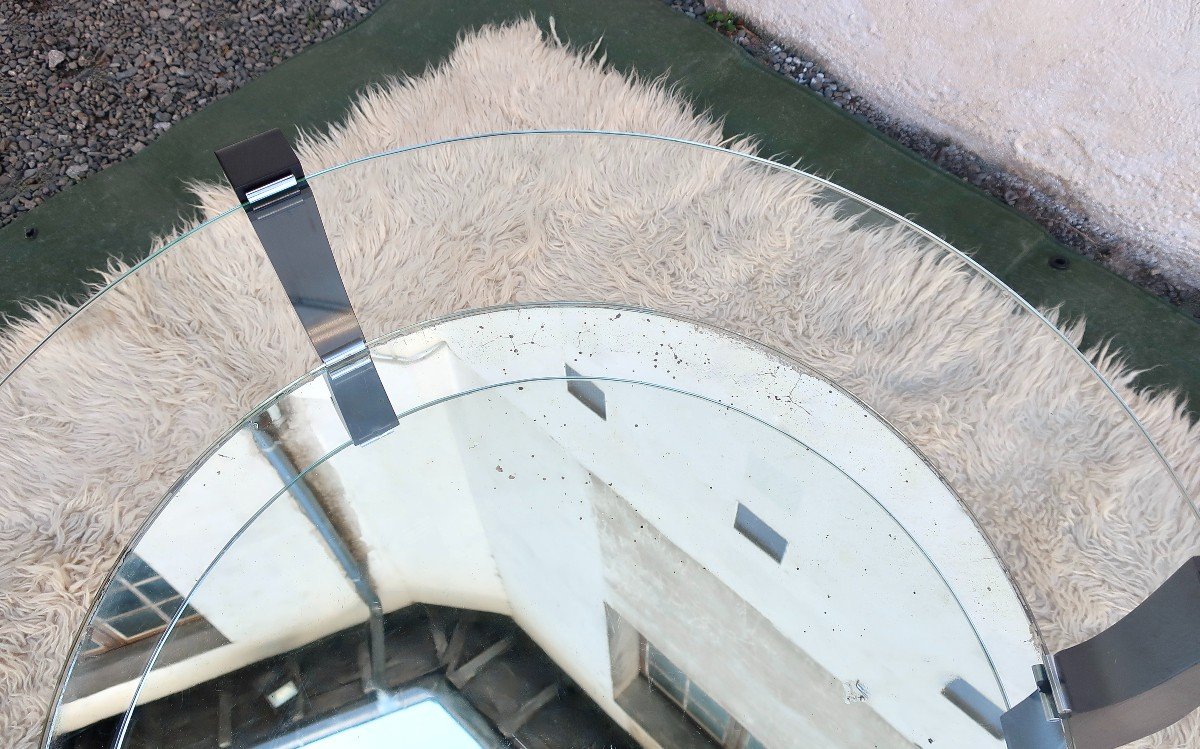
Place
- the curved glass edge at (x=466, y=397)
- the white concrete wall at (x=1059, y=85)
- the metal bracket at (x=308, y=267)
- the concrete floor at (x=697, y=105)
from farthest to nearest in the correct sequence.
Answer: the concrete floor at (x=697, y=105) → the white concrete wall at (x=1059, y=85) → the curved glass edge at (x=466, y=397) → the metal bracket at (x=308, y=267)

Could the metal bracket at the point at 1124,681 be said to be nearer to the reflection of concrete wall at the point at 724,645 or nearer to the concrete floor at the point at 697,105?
the reflection of concrete wall at the point at 724,645

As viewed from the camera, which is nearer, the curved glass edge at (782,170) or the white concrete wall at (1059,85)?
the curved glass edge at (782,170)

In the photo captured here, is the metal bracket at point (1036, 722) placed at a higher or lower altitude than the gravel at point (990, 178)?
lower

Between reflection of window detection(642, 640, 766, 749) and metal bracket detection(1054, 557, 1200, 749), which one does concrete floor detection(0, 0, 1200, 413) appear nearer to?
metal bracket detection(1054, 557, 1200, 749)

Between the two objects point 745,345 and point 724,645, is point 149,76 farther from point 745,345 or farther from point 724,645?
point 724,645

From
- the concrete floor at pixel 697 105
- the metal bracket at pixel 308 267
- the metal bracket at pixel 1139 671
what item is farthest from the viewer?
the concrete floor at pixel 697 105

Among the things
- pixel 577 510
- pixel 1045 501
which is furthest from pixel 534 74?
pixel 1045 501

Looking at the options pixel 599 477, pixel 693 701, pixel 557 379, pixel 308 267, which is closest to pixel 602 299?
pixel 557 379

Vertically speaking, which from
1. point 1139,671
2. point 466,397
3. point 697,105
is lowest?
point 1139,671

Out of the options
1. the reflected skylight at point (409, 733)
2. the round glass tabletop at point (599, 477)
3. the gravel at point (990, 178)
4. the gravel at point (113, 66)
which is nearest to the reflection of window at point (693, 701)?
the round glass tabletop at point (599, 477)
